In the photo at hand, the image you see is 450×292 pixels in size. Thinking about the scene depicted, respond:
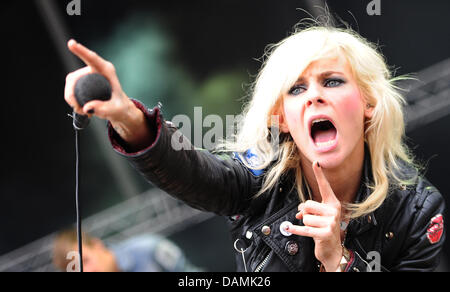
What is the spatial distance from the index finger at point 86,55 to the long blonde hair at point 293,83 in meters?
0.69

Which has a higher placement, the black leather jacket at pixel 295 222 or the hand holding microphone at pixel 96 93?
the hand holding microphone at pixel 96 93

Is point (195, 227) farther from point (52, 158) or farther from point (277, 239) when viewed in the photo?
point (277, 239)

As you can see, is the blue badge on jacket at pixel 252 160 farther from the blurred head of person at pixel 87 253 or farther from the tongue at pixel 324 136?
the blurred head of person at pixel 87 253

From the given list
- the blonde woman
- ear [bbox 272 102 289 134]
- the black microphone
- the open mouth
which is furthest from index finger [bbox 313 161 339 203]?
the black microphone

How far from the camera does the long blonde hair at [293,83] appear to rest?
1.65 metres

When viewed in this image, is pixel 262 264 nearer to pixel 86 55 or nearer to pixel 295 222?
pixel 295 222

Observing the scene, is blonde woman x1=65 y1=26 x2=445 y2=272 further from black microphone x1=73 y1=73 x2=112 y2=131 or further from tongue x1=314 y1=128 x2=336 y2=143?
black microphone x1=73 y1=73 x2=112 y2=131

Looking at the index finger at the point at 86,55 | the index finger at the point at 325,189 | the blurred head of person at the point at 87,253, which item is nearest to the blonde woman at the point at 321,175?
the index finger at the point at 325,189

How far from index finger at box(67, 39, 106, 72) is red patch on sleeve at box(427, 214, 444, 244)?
120cm

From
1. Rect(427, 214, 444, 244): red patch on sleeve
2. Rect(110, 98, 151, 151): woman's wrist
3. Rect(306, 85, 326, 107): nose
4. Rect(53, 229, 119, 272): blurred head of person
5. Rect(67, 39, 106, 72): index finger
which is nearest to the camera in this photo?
Rect(67, 39, 106, 72): index finger

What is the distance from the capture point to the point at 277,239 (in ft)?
5.35

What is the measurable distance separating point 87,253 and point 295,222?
226 centimetres

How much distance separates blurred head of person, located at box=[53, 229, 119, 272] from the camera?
3.46 meters
